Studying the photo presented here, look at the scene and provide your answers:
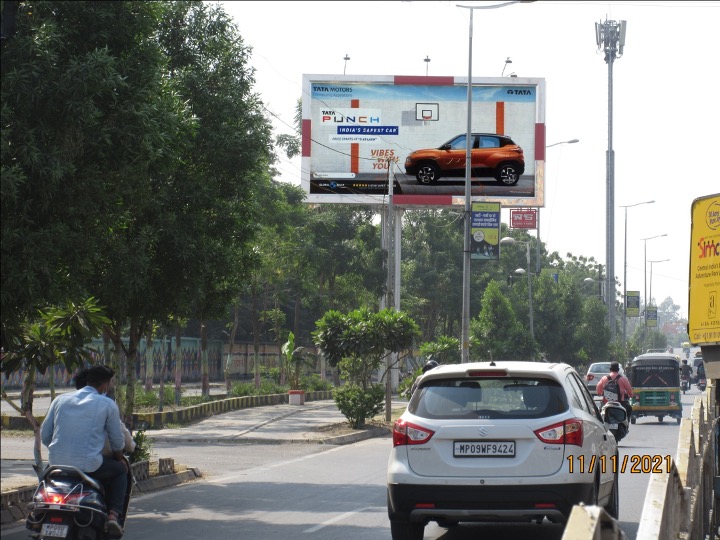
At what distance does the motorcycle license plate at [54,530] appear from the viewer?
7574 millimetres

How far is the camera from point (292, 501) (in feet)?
43.8

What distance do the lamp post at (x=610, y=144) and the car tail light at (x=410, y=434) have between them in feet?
174

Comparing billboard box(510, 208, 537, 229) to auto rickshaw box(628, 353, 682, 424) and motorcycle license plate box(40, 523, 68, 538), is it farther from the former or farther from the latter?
motorcycle license plate box(40, 523, 68, 538)

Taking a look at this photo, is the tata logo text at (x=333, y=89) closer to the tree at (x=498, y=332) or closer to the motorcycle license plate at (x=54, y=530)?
the tree at (x=498, y=332)

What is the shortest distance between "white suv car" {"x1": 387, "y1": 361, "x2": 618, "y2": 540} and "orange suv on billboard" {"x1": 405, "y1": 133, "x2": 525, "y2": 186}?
30918mm

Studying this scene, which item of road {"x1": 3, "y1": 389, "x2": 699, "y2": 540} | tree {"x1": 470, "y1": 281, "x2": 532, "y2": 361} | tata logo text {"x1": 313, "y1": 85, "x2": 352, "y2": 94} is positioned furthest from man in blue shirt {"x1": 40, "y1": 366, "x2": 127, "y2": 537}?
tree {"x1": 470, "y1": 281, "x2": 532, "y2": 361}

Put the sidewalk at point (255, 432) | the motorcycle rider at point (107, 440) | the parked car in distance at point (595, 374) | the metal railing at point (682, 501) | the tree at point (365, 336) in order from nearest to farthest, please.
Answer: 1. the metal railing at point (682, 501)
2. the motorcycle rider at point (107, 440)
3. the sidewalk at point (255, 432)
4. the tree at point (365, 336)
5. the parked car in distance at point (595, 374)

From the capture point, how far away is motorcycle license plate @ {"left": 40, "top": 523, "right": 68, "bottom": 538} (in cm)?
757

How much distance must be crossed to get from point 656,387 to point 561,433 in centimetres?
2248

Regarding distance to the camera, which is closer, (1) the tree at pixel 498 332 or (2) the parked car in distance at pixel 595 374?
(2) the parked car in distance at pixel 595 374

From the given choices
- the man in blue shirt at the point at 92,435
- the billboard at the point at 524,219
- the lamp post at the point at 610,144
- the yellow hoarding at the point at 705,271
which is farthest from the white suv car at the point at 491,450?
the lamp post at the point at 610,144

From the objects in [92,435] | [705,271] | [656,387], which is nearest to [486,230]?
[656,387]

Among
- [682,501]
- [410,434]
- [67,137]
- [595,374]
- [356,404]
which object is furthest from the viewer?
[595,374]

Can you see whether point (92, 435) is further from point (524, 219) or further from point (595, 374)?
point (524, 219)
